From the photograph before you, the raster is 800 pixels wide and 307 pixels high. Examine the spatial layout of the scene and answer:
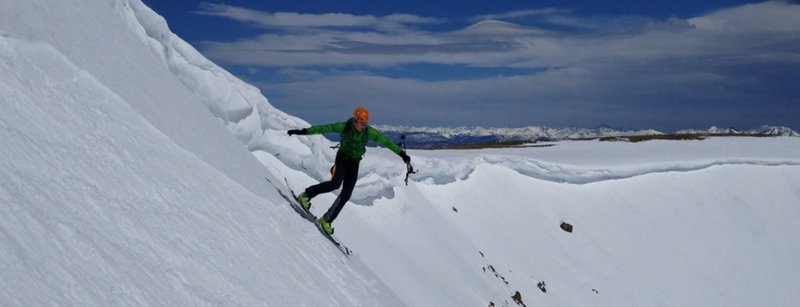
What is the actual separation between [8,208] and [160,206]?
2.10 meters

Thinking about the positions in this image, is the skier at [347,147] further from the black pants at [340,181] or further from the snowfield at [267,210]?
the snowfield at [267,210]

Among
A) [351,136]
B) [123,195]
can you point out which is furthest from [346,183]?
[123,195]

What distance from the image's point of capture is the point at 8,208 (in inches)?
192

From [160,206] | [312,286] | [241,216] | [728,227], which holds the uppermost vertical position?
[160,206]

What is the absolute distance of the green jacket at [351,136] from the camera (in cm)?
1070

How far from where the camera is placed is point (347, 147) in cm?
1092

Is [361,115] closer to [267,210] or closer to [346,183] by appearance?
[346,183]

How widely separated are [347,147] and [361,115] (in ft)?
2.16

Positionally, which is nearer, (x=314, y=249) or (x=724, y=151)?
(x=314, y=249)

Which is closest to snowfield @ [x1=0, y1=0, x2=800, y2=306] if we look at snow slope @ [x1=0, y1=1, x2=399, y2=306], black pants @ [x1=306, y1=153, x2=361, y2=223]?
snow slope @ [x1=0, y1=1, x2=399, y2=306]

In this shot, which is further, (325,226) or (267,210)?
(325,226)

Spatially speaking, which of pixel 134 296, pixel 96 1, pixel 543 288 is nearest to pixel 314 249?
pixel 134 296

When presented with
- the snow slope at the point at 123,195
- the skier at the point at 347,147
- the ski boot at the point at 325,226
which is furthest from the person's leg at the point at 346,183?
the snow slope at the point at 123,195

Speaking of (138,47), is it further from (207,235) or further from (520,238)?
(520,238)
